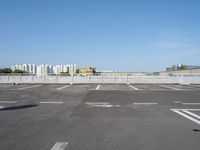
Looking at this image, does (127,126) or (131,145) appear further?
(127,126)

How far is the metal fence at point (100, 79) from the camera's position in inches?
1491

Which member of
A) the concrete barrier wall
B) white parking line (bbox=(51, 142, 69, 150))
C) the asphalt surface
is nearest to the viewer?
white parking line (bbox=(51, 142, 69, 150))

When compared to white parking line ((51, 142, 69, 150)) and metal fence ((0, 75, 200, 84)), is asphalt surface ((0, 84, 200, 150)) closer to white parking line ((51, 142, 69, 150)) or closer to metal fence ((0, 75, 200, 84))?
white parking line ((51, 142, 69, 150))

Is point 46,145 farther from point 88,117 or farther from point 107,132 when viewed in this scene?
point 88,117

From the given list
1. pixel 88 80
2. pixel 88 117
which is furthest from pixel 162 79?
pixel 88 117

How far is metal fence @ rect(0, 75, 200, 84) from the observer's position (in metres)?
37.9

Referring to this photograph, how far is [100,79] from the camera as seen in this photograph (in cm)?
3931

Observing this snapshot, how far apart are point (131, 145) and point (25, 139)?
7.84 ft

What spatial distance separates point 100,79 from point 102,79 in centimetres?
32

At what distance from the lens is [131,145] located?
5504 mm

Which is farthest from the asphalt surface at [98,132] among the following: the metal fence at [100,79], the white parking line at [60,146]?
the metal fence at [100,79]

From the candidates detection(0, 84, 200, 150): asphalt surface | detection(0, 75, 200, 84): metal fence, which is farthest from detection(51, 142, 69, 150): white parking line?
detection(0, 75, 200, 84): metal fence

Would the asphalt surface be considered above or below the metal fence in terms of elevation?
below

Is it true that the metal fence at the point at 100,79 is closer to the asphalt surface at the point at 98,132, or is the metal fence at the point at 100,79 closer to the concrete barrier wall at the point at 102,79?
the concrete barrier wall at the point at 102,79
